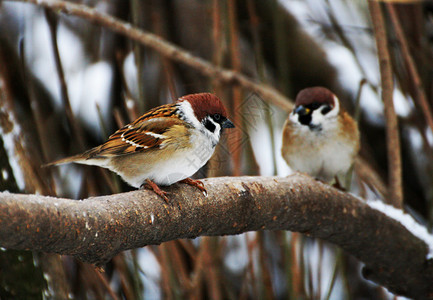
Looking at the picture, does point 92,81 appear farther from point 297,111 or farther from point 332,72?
point 332,72

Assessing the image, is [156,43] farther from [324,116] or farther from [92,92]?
[324,116]

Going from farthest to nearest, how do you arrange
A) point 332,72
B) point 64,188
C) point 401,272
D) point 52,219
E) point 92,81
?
1. point 332,72
2. point 92,81
3. point 64,188
4. point 401,272
5. point 52,219

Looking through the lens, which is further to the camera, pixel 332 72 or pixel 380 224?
pixel 332 72

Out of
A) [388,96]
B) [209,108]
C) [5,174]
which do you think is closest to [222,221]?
[209,108]

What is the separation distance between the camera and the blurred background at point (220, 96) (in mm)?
2428

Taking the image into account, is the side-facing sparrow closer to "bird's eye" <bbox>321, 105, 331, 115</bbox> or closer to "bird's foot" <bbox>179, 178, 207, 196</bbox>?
"bird's eye" <bbox>321, 105, 331, 115</bbox>

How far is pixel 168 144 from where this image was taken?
183 cm

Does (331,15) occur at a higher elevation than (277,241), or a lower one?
higher

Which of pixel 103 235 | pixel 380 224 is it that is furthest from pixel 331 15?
pixel 103 235

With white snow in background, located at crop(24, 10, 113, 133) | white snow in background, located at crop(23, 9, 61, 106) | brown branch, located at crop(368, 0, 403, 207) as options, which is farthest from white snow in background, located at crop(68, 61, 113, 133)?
brown branch, located at crop(368, 0, 403, 207)

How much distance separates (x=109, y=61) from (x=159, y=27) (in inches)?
15.6

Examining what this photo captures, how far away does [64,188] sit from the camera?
2.70 metres

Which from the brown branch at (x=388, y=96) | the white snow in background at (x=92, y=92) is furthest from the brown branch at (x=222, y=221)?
the white snow in background at (x=92, y=92)

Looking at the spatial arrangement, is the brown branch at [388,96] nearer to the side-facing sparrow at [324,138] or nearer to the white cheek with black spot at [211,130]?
the side-facing sparrow at [324,138]
